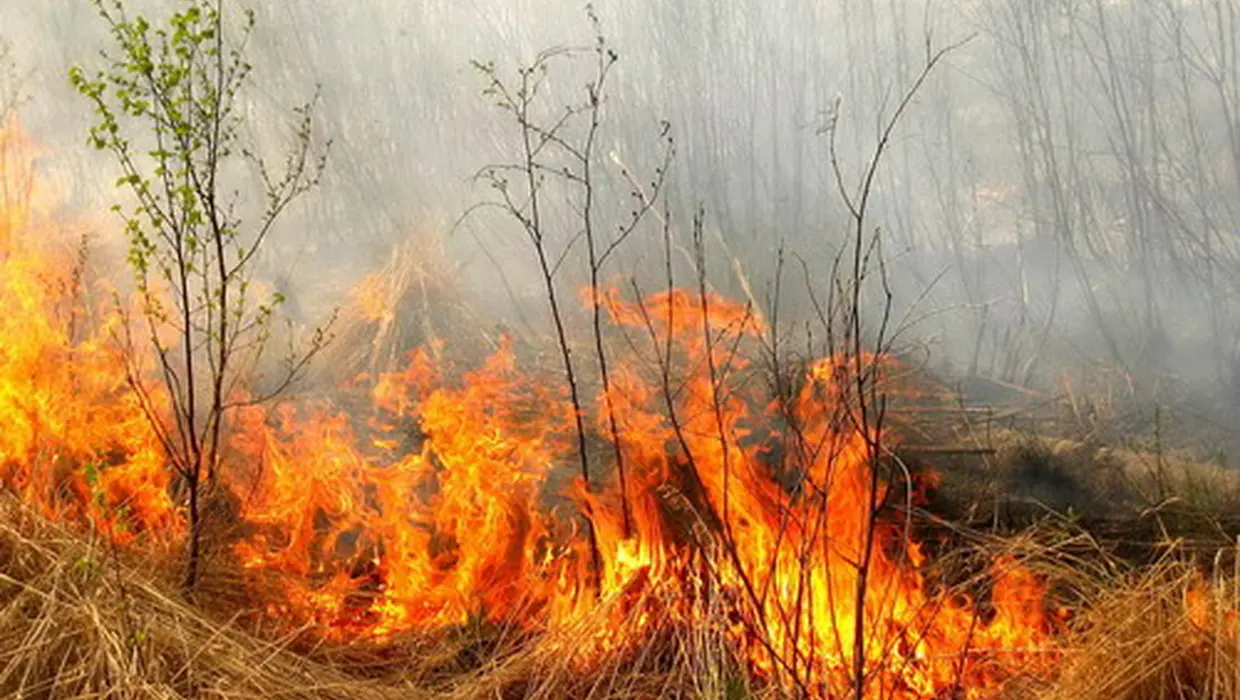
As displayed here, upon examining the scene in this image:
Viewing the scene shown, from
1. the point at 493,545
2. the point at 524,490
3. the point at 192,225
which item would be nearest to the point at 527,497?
the point at 524,490

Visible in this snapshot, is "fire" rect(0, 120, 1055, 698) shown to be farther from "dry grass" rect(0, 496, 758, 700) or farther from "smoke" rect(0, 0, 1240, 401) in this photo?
"smoke" rect(0, 0, 1240, 401)

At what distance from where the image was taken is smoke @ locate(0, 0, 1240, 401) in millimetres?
8469

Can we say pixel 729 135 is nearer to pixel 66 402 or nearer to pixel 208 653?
pixel 66 402

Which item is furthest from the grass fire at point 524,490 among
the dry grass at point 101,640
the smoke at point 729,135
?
the smoke at point 729,135

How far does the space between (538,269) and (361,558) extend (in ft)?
14.2

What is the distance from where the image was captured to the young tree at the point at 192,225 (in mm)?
4066

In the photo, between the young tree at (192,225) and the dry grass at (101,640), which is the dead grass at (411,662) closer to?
the dry grass at (101,640)

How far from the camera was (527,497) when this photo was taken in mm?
5270

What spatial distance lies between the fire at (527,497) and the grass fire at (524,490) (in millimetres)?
26

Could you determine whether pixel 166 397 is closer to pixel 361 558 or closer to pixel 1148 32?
pixel 361 558

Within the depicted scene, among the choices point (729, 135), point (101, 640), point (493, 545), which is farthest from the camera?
point (729, 135)

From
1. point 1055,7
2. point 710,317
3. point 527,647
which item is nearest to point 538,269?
point 710,317

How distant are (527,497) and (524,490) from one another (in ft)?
0.14

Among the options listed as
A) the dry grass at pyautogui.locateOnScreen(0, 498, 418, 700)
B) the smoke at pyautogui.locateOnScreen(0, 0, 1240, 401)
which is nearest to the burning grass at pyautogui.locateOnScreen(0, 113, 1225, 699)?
the dry grass at pyautogui.locateOnScreen(0, 498, 418, 700)
